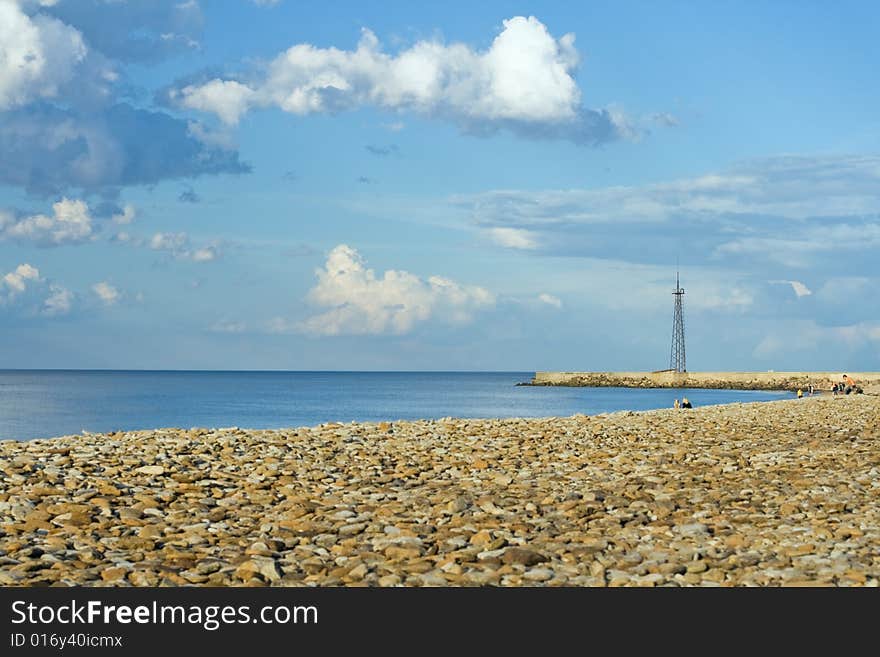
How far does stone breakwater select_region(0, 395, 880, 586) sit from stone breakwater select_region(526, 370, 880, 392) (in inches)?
4589

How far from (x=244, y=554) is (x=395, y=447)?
8.17 meters

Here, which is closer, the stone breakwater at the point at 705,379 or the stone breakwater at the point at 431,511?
the stone breakwater at the point at 431,511

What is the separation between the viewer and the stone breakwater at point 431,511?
8.80 m

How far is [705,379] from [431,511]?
144016mm

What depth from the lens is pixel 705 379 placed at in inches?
5866

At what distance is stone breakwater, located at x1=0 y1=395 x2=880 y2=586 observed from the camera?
28.9 ft

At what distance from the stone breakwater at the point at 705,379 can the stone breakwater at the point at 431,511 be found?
382 feet

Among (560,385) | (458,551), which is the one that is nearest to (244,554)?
(458,551)

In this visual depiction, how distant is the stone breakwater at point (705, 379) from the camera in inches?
5305

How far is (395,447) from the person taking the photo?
57.5 ft
